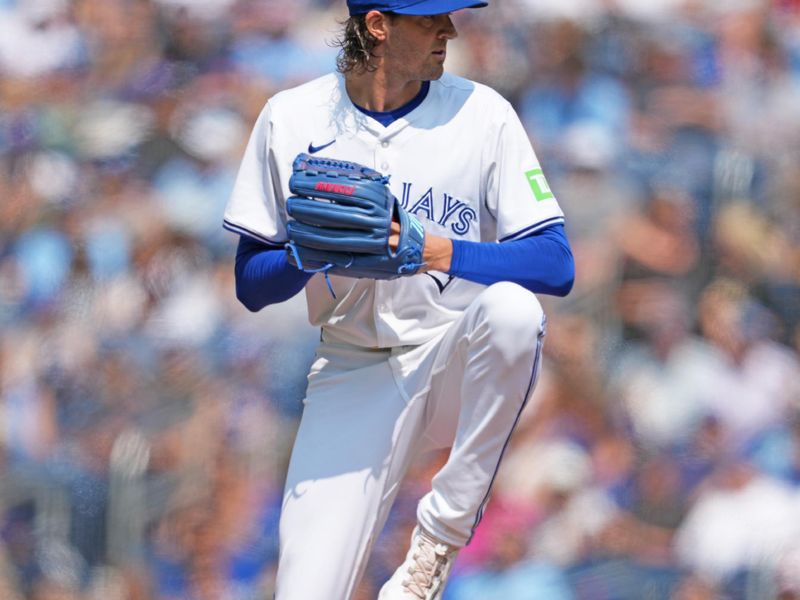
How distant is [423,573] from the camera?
8.79 feet

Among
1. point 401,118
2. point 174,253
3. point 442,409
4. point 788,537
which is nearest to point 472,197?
point 401,118

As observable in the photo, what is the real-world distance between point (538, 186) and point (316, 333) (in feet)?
4.28

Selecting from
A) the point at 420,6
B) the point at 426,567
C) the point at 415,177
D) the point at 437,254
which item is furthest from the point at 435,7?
A: the point at 426,567

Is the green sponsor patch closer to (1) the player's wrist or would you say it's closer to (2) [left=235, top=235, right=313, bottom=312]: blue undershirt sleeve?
(1) the player's wrist

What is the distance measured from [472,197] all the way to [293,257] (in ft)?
1.51

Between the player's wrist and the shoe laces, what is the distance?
0.52 metres

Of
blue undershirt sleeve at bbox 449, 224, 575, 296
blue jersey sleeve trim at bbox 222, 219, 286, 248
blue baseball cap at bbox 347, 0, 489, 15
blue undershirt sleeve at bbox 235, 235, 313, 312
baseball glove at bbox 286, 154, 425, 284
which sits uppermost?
blue baseball cap at bbox 347, 0, 489, 15

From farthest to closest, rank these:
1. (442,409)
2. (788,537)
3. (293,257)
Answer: (788,537)
(442,409)
(293,257)

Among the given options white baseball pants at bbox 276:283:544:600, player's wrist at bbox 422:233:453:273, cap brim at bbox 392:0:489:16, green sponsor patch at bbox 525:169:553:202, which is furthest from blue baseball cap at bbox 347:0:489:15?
white baseball pants at bbox 276:283:544:600

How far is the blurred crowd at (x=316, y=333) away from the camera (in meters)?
3.96

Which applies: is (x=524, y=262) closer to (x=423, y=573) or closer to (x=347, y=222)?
(x=347, y=222)

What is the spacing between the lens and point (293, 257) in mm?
2678

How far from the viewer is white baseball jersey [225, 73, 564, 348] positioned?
2906 mm

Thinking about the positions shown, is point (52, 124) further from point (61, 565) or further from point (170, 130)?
point (61, 565)
